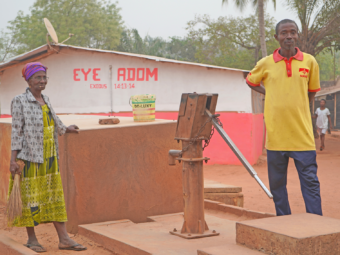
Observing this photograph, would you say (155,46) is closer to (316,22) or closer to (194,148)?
(316,22)

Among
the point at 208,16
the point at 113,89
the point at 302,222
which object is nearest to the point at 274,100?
the point at 302,222

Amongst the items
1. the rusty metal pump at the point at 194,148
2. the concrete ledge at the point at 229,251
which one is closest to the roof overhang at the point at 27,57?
the rusty metal pump at the point at 194,148

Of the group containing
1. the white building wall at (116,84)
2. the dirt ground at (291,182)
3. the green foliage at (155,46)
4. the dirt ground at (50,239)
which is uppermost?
the green foliage at (155,46)

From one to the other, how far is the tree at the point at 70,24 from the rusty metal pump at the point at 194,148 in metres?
29.4

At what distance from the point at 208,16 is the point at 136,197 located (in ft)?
70.0

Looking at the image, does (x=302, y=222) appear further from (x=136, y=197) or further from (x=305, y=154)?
(x=136, y=197)

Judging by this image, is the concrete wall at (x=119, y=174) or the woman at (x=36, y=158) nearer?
the woman at (x=36, y=158)

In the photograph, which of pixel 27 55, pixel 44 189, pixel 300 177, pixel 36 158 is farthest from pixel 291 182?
pixel 27 55

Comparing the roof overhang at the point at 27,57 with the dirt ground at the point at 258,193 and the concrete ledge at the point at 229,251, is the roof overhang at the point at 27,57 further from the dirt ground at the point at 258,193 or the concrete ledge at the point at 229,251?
the concrete ledge at the point at 229,251

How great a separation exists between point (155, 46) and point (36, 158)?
3465cm

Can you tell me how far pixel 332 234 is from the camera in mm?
2615

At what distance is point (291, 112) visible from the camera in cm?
343

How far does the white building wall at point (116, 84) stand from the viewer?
11.2 metres

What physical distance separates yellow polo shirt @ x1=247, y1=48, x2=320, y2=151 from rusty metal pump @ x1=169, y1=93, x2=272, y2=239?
49 centimetres
